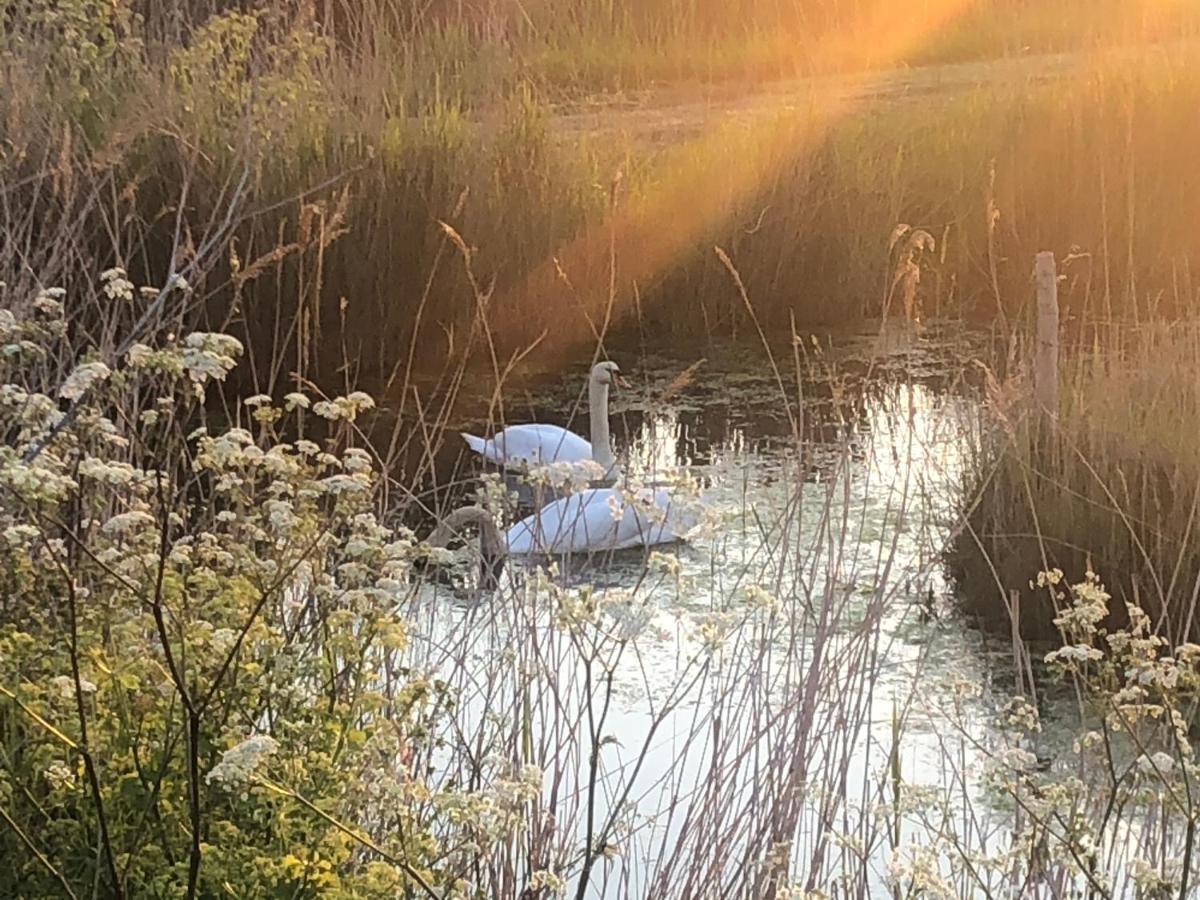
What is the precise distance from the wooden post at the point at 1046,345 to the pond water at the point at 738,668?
25 centimetres

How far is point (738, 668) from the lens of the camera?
86.5 inches

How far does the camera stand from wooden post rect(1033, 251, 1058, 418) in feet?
12.1

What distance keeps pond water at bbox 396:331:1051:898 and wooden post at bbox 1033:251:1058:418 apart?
0.25 meters

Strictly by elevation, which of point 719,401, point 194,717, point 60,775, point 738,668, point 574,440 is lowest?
point 719,401

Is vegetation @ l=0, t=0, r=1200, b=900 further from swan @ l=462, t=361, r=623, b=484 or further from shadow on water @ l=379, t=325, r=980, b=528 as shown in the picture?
swan @ l=462, t=361, r=623, b=484

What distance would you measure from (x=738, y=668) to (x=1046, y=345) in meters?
1.84

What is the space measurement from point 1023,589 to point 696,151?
3.40 meters

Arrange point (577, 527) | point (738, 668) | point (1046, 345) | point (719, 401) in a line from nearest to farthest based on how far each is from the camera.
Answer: point (738, 668) < point (1046, 345) < point (577, 527) < point (719, 401)

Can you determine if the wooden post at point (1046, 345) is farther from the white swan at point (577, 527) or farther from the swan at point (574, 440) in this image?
the swan at point (574, 440)

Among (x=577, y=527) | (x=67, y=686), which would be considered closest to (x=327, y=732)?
(x=67, y=686)

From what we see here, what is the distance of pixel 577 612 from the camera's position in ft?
4.68

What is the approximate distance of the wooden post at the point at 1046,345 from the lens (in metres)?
3.70

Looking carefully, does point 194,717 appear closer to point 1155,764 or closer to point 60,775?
point 60,775

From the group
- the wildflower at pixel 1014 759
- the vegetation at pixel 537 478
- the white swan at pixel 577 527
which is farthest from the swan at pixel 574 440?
the wildflower at pixel 1014 759
